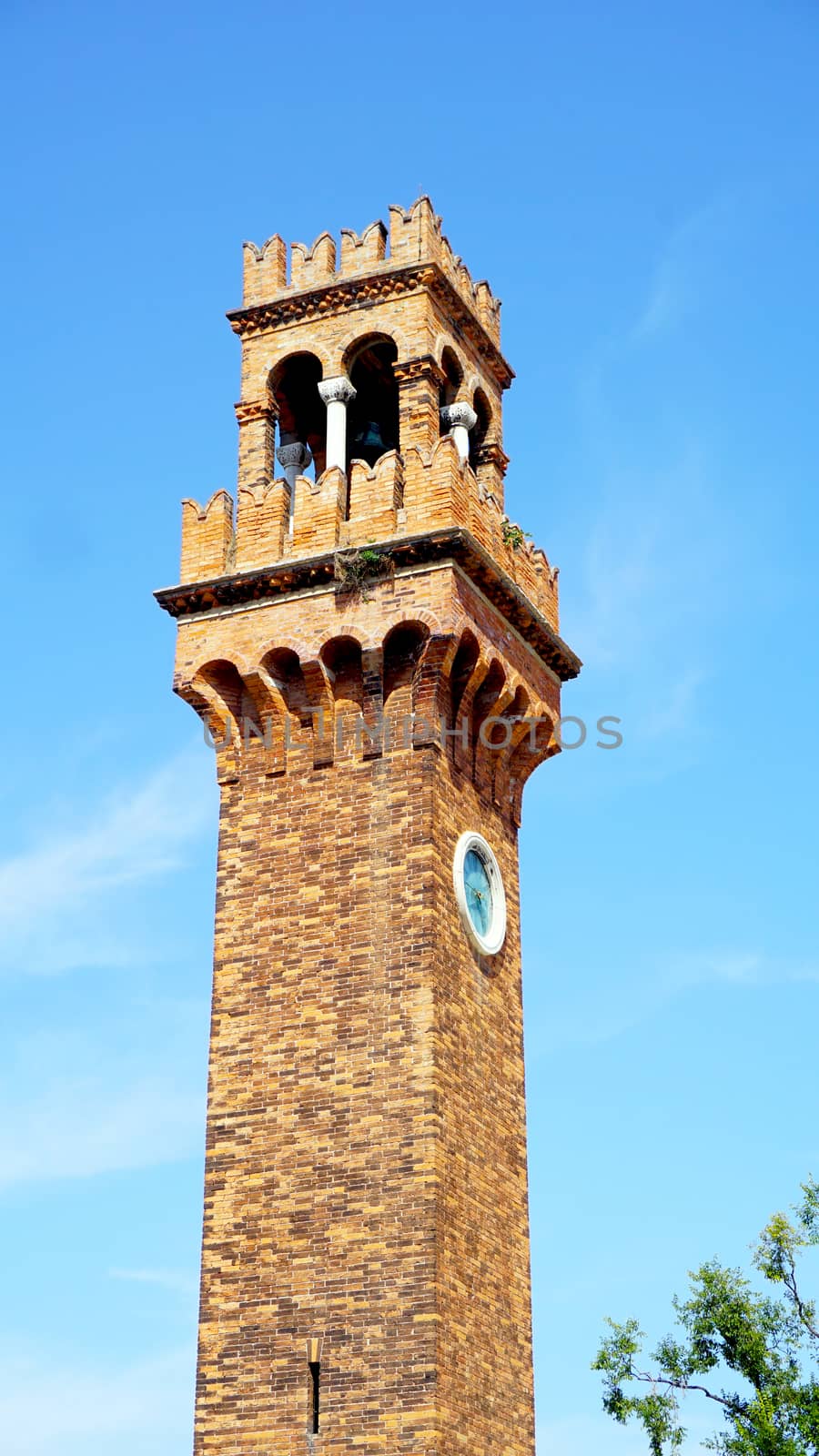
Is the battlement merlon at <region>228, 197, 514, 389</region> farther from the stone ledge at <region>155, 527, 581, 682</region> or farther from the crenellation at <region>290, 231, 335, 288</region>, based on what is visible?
the stone ledge at <region>155, 527, 581, 682</region>

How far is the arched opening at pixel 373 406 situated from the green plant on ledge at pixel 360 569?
4438 mm

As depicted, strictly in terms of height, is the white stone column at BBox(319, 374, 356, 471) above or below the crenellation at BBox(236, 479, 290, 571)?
above

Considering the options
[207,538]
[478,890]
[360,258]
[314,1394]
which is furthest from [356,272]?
[314,1394]

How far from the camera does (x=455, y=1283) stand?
72.3 ft

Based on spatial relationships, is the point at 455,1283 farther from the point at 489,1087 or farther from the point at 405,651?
the point at 405,651

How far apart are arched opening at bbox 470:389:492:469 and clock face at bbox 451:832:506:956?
23.2ft

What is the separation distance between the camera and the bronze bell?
1162 inches

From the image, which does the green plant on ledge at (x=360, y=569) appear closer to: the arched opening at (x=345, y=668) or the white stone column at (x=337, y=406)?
the arched opening at (x=345, y=668)

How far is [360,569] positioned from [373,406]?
6.11 meters

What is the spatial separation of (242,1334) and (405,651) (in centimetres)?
888

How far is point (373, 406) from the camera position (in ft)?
99.8

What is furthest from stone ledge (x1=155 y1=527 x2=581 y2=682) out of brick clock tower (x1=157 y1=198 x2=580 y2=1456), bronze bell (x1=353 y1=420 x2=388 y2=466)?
bronze bell (x1=353 y1=420 x2=388 y2=466)

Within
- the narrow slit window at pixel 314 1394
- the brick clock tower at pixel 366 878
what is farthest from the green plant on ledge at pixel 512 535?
the narrow slit window at pixel 314 1394

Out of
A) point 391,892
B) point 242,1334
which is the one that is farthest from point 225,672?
point 242,1334
